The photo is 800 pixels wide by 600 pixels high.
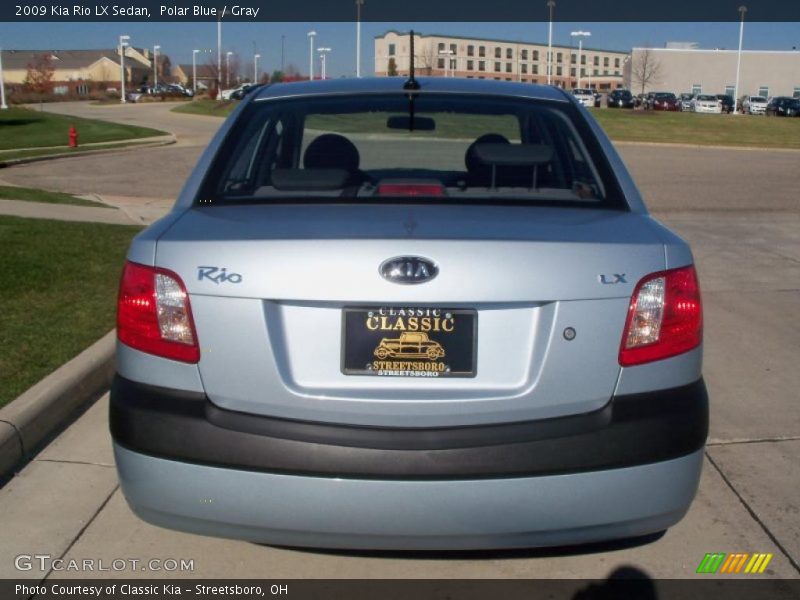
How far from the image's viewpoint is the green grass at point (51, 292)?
216 inches

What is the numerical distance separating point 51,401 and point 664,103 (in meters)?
63.4

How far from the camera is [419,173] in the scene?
16.7 feet

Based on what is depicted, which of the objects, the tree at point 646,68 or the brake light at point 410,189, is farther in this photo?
the tree at point 646,68

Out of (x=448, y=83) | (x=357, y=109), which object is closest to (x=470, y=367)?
(x=357, y=109)

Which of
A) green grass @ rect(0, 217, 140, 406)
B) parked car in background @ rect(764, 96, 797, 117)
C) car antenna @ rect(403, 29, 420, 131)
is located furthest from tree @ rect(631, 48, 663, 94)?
car antenna @ rect(403, 29, 420, 131)

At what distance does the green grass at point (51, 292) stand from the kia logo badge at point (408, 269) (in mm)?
2803

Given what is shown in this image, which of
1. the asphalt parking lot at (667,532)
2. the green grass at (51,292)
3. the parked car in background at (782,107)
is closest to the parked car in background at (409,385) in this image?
the asphalt parking lot at (667,532)

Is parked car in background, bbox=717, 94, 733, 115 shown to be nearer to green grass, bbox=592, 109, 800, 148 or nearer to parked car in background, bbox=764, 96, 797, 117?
parked car in background, bbox=764, 96, 797, 117

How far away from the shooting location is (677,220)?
→ 13234mm

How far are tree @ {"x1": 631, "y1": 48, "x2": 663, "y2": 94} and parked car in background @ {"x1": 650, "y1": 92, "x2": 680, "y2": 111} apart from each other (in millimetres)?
17247

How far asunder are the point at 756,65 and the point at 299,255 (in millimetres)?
97798

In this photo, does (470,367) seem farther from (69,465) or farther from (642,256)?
(69,465)

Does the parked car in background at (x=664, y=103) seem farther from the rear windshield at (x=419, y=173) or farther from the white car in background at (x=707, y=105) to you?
the rear windshield at (x=419, y=173)

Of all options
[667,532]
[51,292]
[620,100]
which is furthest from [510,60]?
[667,532]
